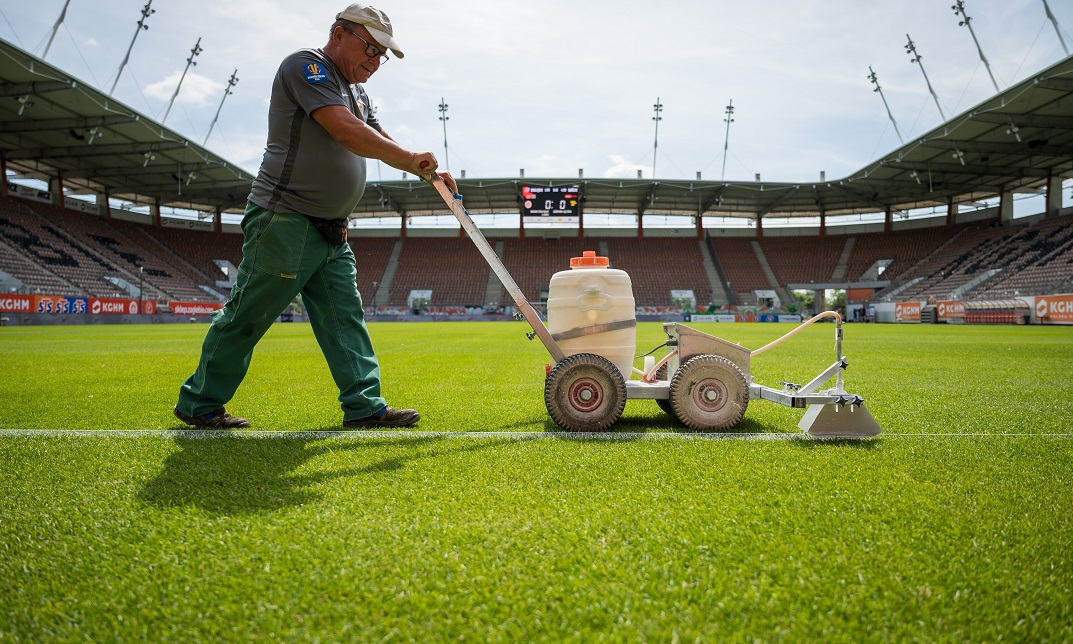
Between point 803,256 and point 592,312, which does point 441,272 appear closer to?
point 803,256

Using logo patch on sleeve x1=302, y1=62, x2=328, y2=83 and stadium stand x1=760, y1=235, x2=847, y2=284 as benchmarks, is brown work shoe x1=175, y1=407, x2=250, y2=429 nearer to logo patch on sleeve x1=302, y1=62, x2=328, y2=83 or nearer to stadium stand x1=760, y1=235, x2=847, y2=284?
logo patch on sleeve x1=302, y1=62, x2=328, y2=83

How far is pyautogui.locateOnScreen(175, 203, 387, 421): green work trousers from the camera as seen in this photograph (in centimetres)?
258

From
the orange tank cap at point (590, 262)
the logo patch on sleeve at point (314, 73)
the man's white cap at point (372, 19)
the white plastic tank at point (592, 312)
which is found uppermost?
the man's white cap at point (372, 19)

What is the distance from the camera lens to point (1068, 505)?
1599 millimetres

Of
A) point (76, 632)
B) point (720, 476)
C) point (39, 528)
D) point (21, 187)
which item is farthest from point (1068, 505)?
point (21, 187)

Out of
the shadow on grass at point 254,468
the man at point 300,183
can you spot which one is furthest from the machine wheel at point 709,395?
the man at point 300,183

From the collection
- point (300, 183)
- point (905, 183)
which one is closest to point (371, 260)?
point (905, 183)

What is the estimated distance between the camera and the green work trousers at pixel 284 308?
8.46ft

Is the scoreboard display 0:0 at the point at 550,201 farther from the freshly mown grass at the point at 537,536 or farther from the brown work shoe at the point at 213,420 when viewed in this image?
the freshly mown grass at the point at 537,536

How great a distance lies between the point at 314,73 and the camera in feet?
7.97

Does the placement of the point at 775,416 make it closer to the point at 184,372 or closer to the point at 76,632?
the point at 76,632

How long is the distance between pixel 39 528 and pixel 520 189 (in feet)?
136

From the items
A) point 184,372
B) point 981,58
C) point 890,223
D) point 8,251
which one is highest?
point 981,58

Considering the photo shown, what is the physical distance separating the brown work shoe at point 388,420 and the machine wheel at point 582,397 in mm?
776
